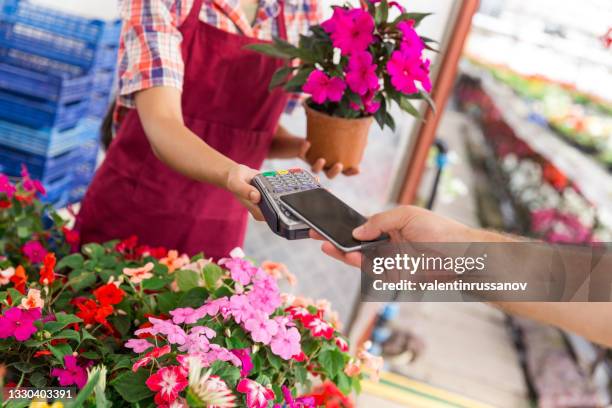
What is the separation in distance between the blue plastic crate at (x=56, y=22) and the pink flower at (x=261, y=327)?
1.41 meters

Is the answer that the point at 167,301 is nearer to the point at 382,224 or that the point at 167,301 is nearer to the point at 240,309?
the point at 240,309

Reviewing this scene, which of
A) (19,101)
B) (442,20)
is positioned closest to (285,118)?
(442,20)

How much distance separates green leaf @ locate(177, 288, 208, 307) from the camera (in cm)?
101

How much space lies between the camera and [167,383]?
0.76 meters

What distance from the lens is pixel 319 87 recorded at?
1231 millimetres

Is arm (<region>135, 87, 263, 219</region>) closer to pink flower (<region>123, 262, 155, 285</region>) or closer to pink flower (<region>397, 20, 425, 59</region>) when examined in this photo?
pink flower (<region>123, 262, 155, 285</region>)

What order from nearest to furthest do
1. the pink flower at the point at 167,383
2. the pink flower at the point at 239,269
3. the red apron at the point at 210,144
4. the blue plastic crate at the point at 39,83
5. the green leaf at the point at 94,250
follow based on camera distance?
the pink flower at the point at 167,383
the pink flower at the point at 239,269
the green leaf at the point at 94,250
the red apron at the point at 210,144
the blue plastic crate at the point at 39,83

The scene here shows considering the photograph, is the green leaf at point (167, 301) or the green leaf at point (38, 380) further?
the green leaf at point (167, 301)

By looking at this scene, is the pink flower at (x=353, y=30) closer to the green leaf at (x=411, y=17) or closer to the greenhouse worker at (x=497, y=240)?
the green leaf at (x=411, y=17)

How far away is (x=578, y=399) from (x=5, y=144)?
7.80 ft

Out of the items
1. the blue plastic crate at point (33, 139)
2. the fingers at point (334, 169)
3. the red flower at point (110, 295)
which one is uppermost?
the fingers at point (334, 169)

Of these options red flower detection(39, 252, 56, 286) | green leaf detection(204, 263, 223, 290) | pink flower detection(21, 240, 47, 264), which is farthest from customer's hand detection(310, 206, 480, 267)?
pink flower detection(21, 240, 47, 264)

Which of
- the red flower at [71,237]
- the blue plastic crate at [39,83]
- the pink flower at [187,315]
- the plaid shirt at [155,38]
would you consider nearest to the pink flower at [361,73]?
the plaid shirt at [155,38]

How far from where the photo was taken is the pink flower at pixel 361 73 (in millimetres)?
1194
